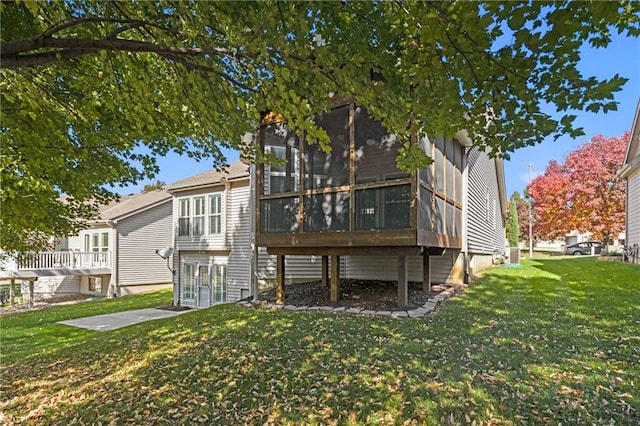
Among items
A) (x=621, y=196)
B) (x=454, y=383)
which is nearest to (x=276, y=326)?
(x=454, y=383)

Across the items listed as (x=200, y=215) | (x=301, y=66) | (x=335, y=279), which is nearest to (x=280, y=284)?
(x=335, y=279)

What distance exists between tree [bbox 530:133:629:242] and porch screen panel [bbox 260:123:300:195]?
865 inches

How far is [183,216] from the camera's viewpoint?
53.8 feet

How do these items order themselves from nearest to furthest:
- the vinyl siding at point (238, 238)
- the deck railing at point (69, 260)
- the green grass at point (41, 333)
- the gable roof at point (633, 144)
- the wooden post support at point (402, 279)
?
the wooden post support at point (402, 279) < the green grass at point (41, 333) < the gable roof at point (633, 144) < the vinyl siding at point (238, 238) < the deck railing at point (69, 260)

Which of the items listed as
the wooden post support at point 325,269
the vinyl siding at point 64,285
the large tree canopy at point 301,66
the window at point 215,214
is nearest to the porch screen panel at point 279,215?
the wooden post support at point 325,269

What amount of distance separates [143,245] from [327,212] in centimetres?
1705

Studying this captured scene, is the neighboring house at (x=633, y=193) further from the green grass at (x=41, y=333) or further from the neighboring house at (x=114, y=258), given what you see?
the neighboring house at (x=114, y=258)

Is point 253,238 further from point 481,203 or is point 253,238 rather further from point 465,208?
point 481,203

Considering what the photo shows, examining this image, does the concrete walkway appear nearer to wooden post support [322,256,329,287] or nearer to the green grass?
the green grass

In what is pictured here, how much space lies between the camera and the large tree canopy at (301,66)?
290 centimetres

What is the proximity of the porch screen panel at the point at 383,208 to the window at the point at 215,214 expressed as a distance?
9129 mm

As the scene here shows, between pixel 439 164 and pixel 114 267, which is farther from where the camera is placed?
pixel 114 267

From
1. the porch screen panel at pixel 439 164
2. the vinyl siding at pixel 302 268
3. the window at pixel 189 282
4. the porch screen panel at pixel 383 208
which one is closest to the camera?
the porch screen panel at pixel 383 208

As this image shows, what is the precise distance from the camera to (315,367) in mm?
4613
